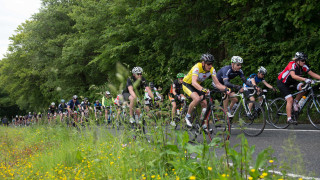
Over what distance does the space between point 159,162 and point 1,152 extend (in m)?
7.40

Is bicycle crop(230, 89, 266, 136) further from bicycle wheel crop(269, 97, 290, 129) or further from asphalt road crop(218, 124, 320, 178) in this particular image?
bicycle wheel crop(269, 97, 290, 129)

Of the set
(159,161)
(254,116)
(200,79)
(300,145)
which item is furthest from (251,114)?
A: (159,161)

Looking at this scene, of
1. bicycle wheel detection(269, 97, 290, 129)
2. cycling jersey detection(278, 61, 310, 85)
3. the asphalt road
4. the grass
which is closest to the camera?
the grass

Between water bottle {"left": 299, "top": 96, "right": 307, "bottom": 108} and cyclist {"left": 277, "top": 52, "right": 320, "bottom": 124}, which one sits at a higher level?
cyclist {"left": 277, "top": 52, "right": 320, "bottom": 124}

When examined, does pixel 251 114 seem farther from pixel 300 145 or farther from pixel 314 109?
pixel 300 145

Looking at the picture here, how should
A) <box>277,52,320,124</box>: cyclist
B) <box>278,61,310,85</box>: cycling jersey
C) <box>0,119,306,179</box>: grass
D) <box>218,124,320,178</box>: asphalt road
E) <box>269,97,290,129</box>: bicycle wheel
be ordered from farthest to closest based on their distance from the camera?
1. <box>269,97,290,129</box>: bicycle wheel
2. <box>278,61,310,85</box>: cycling jersey
3. <box>277,52,320,124</box>: cyclist
4. <box>218,124,320,178</box>: asphalt road
5. <box>0,119,306,179</box>: grass

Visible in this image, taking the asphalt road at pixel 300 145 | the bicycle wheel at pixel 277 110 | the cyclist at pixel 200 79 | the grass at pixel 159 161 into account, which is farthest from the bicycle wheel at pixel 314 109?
the grass at pixel 159 161

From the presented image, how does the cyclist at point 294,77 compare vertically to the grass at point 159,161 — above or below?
above

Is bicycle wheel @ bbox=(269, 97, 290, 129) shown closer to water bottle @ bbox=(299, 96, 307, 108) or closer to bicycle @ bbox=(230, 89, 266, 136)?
water bottle @ bbox=(299, 96, 307, 108)

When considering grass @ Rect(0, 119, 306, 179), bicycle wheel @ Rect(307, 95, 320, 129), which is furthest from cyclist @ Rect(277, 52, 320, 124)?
grass @ Rect(0, 119, 306, 179)

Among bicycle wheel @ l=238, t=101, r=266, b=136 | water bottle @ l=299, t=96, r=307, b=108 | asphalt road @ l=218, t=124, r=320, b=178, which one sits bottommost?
asphalt road @ l=218, t=124, r=320, b=178

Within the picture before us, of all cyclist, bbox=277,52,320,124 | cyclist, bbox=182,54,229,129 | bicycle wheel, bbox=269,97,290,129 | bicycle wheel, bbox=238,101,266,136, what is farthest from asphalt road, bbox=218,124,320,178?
bicycle wheel, bbox=269,97,290,129

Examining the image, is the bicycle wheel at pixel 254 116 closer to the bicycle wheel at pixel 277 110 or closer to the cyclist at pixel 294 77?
the cyclist at pixel 294 77

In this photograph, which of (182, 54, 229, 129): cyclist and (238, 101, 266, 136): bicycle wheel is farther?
(238, 101, 266, 136): bicycle wheel
